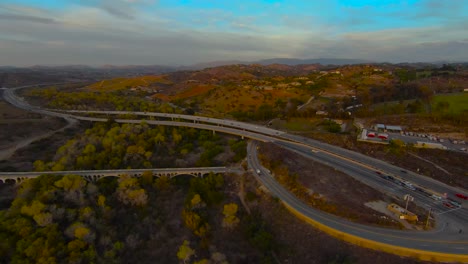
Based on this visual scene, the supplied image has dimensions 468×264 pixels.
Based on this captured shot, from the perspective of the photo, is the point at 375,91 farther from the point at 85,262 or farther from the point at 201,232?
the point at 85,262

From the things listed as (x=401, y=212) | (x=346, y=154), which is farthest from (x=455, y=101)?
(x=401, y=212)

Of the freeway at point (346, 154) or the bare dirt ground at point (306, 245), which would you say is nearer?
the bare dirt ground at point (306, 245)

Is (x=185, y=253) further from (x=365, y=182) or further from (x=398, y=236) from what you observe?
(x=365, y=182)

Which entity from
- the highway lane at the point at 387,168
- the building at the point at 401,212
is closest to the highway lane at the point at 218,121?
the highway lane at the point at 387,168

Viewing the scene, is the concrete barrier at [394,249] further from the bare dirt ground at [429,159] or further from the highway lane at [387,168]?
the bare dirt ground at [429,159]

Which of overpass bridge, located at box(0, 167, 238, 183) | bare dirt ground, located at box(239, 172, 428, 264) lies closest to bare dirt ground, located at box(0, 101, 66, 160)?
overpass bridge, located at box(0, 167, 238, 183)

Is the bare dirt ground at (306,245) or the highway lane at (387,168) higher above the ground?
the highway lane at (387,168)

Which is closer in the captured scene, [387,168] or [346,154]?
[387,168]
